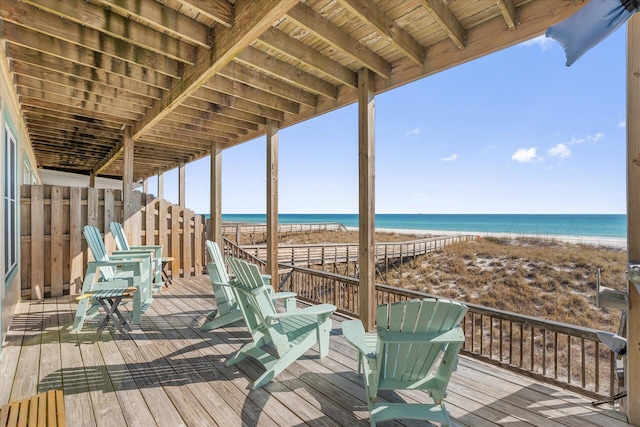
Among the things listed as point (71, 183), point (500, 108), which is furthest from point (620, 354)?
point (500, 108)

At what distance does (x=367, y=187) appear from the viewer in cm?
321

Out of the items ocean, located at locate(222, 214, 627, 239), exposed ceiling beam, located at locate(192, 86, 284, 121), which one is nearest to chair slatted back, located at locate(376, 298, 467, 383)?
exposed ceiling beam, located at locate(192, 86, 284, 121)

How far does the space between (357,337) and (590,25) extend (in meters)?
1.81

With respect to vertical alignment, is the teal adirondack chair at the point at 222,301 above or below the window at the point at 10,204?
below

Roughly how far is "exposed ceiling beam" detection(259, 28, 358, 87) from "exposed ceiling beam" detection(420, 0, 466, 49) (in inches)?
43.0

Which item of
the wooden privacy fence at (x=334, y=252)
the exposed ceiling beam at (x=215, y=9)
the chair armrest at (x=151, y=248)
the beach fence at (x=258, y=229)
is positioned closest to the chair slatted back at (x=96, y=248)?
the chair armrest at (x=151, y=248)

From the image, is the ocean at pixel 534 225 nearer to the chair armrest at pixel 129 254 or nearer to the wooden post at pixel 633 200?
the wooden post at pixel 633 200

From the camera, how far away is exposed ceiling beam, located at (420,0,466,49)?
7.06 feet

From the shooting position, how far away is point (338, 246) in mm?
14281

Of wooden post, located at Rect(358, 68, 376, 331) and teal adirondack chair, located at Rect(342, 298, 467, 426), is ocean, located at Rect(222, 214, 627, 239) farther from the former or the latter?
teal adirondack chair, located at Rect(342, 298, 467, 426)

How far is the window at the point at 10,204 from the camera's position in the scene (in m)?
3.13

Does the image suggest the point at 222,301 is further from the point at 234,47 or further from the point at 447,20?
the point at 447,20

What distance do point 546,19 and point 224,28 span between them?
2.34 metres

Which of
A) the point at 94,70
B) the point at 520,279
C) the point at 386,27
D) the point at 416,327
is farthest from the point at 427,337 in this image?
the point at 520,279
